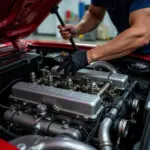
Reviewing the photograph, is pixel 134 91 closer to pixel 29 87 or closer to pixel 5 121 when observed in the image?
pixel 29 87

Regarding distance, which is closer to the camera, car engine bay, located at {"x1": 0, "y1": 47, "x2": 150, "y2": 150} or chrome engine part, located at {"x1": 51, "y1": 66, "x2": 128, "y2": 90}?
car engine bay, located at {"x1": 0, "y1": 47, "x2": 150, "y2": 150}

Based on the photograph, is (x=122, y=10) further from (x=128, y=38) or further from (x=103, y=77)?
(x=103, y=77)

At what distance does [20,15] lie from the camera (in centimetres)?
104

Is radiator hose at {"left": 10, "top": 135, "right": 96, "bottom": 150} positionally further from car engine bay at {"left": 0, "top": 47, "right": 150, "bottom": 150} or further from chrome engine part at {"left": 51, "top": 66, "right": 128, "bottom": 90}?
chrome engine part at {"left": 51, "top": 66, "right": 128, "bottom": 90}

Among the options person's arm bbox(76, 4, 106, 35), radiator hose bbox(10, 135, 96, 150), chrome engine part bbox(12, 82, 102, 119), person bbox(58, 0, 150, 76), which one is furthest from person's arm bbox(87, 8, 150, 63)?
person's arm bbox(76, 4, 106, 35)

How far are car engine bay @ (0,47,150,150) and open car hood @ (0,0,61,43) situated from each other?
15 centimetres

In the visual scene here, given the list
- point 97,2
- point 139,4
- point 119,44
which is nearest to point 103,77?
point 119,44

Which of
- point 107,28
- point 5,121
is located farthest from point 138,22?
point 107,28

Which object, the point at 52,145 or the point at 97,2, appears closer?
the point at 52,145

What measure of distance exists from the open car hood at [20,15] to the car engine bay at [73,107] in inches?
6.0

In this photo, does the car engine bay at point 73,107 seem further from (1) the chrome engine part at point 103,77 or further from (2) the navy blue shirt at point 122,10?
(2) the navy blue shirt at point 122,10

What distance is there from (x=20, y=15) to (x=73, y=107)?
1.91 feet

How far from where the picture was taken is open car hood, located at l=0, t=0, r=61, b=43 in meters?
0.90

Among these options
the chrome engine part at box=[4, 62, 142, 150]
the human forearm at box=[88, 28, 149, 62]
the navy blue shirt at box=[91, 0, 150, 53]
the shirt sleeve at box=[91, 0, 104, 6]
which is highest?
the shirt sleeve at box=[91, 0, 104, 6]
